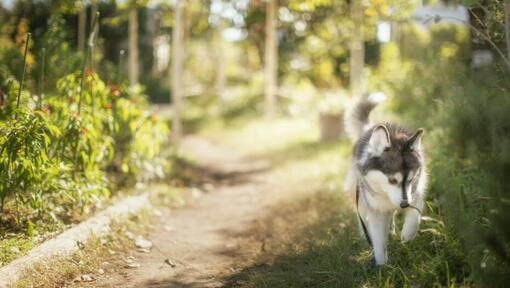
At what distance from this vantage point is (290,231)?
590 cm

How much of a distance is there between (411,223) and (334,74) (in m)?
17.2

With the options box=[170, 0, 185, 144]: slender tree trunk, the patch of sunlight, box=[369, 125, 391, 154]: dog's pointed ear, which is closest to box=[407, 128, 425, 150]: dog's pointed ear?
box=[369, 125, 391, 154]: dog's pointed ear

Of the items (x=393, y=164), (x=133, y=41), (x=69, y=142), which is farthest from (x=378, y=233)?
(x=133, y=41)

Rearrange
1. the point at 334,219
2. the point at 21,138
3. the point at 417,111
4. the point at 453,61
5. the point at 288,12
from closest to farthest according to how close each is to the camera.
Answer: the point at 21,138 < the point at 334,219 < the point at 453,61 < the point at 417,111 < the point at 288,12

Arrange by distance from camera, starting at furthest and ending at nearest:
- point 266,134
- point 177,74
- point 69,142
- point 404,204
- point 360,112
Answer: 1. point 266,134
2. point 177,74
3. point 360,112
4. point 69,142
5. point 404,204

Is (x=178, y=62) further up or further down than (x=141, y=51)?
further down

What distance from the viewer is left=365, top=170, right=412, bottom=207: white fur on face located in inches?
156

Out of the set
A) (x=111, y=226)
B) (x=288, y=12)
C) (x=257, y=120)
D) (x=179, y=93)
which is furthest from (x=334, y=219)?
(x=288, y=12)

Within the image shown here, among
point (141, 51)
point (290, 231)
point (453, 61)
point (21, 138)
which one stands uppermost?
point (141, 51)

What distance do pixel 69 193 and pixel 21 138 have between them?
85 centimetres

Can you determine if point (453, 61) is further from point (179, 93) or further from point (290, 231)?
point (179, 93)

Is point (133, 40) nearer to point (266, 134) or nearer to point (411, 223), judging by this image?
point (266, 134)

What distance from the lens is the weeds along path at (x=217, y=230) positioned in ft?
15.1

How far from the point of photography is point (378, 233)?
435 cm
